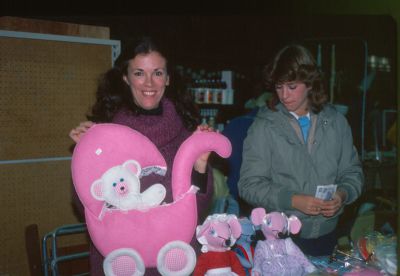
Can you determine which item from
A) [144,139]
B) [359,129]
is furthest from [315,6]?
[359,129]

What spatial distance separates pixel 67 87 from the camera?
2439mm

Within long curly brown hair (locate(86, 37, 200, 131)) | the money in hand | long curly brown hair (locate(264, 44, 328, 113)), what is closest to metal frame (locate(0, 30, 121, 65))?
long curly brown hair (locate(86, 37, 200, 131))

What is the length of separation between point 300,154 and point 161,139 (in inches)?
24.4

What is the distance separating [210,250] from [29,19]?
184 centimetres

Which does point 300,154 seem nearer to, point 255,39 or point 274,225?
point 274,225

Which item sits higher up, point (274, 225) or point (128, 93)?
point (128, 93)

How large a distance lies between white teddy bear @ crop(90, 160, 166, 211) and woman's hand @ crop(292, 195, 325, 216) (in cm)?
61

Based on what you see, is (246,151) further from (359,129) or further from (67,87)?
(359,129)

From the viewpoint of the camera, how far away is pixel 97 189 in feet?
3.83

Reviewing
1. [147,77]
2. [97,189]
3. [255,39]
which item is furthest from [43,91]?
[255,39]

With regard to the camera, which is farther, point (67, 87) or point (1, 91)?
point (67, 87)

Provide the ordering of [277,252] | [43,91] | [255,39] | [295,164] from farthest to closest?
[255,39]
[43,91]
[295,164]
[277,252]

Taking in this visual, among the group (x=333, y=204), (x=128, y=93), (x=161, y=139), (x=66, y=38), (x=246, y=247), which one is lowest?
(x=246, y=247)

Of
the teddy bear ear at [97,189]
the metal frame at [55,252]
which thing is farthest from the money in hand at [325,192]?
the metal frame at [55,252]
